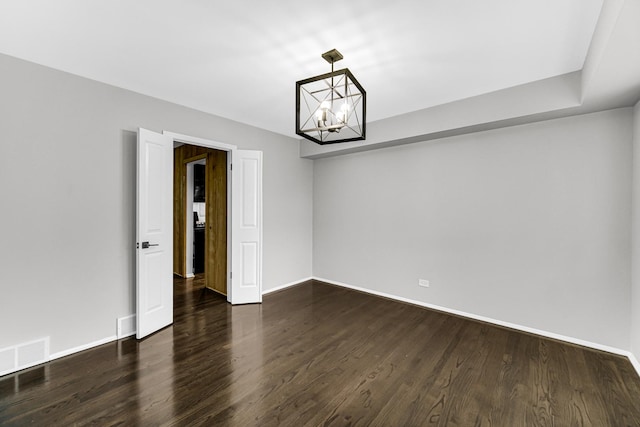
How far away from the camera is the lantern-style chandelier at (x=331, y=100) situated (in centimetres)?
213

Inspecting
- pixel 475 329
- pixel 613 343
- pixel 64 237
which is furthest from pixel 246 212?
pixel 613 343

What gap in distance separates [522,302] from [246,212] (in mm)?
3670

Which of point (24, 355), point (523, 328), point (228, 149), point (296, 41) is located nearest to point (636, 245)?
point (523, 328)

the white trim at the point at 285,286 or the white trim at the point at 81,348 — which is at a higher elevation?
the white trim at the point at 285,286

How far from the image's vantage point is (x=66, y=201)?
256cm

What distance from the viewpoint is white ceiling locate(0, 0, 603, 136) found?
1.78 m

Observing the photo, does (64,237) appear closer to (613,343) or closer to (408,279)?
(408,279)

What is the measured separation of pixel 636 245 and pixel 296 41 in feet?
11.3

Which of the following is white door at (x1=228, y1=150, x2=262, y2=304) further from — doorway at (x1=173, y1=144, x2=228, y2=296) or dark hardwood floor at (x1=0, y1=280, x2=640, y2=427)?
dark hardwood floor at (x1=0, y1=280, x2=640, y2=427)

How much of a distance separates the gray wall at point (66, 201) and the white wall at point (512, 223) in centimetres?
322

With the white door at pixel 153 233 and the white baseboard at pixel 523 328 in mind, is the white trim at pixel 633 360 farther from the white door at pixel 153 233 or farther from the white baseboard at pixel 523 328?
the white door at pixel 153 233

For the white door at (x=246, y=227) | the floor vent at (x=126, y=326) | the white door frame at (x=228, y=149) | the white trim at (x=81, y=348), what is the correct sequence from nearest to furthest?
the white trim at (x=81, y=348) → the floor vent at (x=126, y=326) → the white door frame at (x=228, y=149) → the white door at (x=246, y=227)

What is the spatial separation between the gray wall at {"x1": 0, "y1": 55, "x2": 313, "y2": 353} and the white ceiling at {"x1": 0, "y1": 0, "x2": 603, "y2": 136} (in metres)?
0.25

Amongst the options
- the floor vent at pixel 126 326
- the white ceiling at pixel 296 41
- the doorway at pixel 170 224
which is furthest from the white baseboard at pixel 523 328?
the floor vent at pixel 126 326
